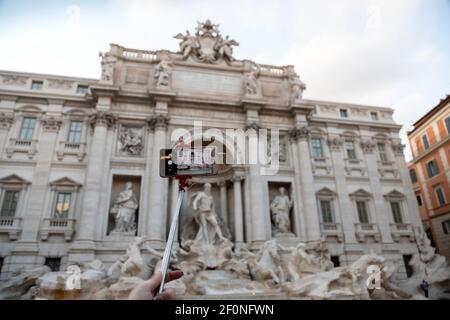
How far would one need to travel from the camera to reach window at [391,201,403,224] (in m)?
19.5

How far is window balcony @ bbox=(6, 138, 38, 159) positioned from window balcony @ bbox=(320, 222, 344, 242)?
17.3 metres

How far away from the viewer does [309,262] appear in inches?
513

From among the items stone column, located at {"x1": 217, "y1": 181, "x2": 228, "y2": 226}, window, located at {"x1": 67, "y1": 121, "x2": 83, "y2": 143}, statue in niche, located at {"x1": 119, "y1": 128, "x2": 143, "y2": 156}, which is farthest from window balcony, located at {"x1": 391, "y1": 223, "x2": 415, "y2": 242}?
window, located at {"x1": 67, "y1": 121, "x2": 83, "y2": 143}

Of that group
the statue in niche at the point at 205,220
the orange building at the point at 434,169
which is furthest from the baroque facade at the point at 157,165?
the orange building at the point at 434,169

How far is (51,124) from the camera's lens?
16719 mm

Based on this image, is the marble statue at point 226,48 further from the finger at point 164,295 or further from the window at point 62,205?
the finger at point 164,295

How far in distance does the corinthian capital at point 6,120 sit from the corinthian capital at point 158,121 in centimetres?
762

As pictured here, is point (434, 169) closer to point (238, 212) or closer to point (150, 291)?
point (238, 212)

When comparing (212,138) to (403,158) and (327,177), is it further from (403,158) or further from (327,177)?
(403,158)

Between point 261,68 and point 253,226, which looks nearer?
point 253,226

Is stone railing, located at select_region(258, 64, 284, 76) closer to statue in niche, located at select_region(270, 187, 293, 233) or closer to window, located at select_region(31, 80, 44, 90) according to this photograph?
statue in niche, located at select_region(270, 187, 293, 233)

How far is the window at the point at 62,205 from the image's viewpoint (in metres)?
15.2

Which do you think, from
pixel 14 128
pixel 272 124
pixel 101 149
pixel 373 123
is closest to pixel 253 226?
pixel 272 124
